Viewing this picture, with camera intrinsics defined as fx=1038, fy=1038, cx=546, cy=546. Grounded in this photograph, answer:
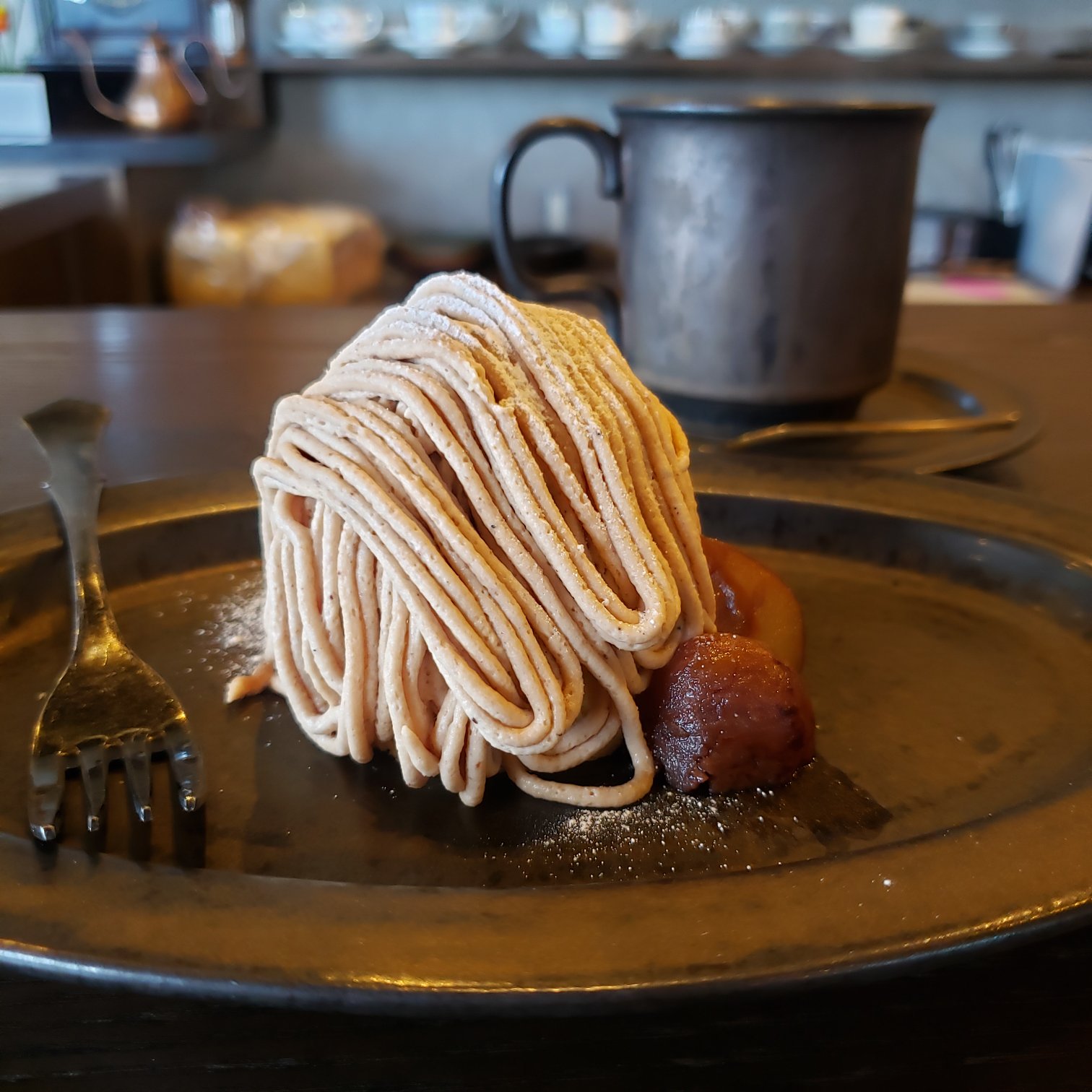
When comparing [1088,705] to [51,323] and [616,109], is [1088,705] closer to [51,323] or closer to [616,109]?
[616,109]

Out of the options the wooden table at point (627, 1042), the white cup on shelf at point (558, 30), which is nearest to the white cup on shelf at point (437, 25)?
the white cup on shelf at point (558, 30)

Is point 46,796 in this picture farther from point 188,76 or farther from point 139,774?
point 188,76

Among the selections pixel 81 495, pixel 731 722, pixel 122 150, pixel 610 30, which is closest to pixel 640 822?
pixel 731 722

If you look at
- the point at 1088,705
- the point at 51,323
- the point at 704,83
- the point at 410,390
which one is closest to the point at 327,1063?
the point at 410,390

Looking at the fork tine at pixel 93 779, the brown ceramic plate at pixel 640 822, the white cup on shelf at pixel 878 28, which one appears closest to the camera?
the brown ceramic plate at pixel 640 822

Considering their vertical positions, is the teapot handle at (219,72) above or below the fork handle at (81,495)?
above

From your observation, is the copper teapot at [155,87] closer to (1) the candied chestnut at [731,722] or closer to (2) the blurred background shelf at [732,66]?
(2) the blurred background shelf at [732,66]

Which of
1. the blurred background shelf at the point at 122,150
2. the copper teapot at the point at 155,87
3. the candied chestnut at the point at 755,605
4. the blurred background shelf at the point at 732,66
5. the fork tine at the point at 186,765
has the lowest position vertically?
the fork tine at the point at 186,765

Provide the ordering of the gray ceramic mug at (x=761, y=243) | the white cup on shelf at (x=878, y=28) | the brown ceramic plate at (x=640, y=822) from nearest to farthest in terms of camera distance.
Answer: the brown ceramic plate at (x=640, y=822) < the gray ceramic mug at (x=761, y=243) < the white cup on shelf at (x=878, y=28)

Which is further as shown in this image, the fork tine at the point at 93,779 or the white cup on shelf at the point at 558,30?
the white cup on shelf at the point at 558,30
